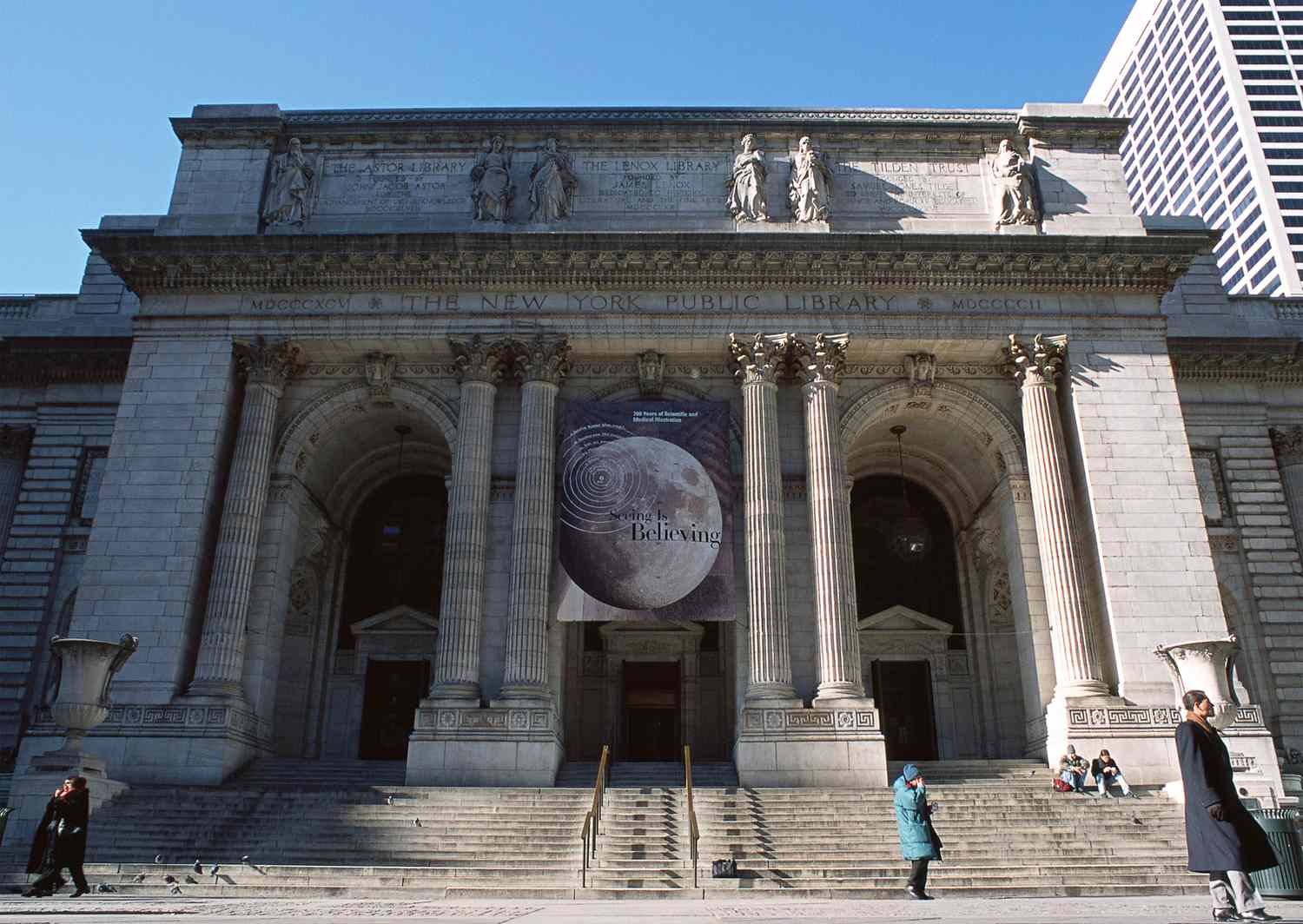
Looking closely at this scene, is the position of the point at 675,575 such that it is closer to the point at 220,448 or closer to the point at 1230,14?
the point at 220,448

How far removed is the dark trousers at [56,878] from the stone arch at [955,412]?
1876 centimetres

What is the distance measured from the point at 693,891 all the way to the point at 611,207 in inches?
741

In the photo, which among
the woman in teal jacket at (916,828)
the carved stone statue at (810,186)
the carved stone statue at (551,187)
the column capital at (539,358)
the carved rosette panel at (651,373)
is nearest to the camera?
the woman in teal jacket at (916,828)

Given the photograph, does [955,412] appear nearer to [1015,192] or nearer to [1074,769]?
[1015,192]

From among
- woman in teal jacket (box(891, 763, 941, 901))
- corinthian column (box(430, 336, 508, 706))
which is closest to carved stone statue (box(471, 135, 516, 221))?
corinthian column (box(430, 336, 508, 706))

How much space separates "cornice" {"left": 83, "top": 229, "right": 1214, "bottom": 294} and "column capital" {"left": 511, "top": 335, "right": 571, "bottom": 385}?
1.70 meters

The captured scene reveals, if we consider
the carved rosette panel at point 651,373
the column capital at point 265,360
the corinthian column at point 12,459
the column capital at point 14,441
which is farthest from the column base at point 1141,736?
the column capital at point 14,441

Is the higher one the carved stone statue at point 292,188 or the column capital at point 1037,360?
the carved stone statue at point 292,188

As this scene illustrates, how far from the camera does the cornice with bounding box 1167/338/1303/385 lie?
30.3 metres

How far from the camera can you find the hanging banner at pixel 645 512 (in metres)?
23.0

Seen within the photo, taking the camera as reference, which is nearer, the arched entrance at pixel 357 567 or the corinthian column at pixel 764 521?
the corinthian column at pixel 764 521

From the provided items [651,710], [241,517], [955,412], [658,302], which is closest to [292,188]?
[241,517]

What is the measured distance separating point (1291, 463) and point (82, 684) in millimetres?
33386

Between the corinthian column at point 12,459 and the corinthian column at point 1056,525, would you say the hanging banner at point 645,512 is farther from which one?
the corinthian column at point 12,459
